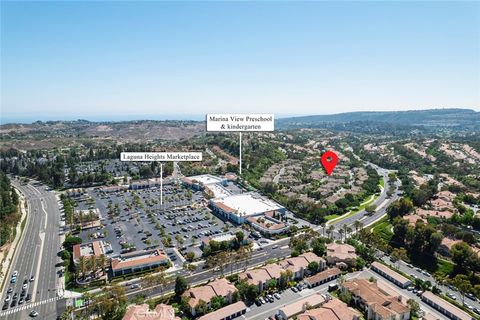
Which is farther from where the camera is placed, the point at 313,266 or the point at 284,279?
the point at 313,266

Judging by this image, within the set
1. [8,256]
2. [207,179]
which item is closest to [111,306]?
[8,256]

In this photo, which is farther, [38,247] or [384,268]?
[38,247]

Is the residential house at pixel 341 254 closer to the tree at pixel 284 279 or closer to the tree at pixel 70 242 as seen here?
the tree at pixel 284 279

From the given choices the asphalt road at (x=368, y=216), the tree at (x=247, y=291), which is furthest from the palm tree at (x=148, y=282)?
the asphalt road at (x=368, y=216)

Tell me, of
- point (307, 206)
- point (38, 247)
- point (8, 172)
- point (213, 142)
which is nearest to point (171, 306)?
point (38, 247)

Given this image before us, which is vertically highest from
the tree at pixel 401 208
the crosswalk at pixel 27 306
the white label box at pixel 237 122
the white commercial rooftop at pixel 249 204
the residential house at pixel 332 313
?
the white label box at pixel 237 122

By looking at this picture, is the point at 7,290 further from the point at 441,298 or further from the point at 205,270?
the point at 441,298

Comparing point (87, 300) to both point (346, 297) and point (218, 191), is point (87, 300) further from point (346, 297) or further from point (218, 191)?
point (218, 191)
